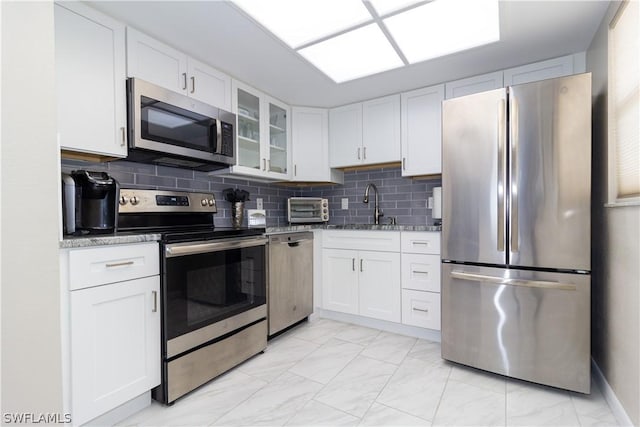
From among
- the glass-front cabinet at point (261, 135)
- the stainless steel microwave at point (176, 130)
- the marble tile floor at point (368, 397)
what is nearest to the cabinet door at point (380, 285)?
the marble tile floor at point (368, 397)

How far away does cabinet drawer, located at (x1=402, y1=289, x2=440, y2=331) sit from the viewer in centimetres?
249

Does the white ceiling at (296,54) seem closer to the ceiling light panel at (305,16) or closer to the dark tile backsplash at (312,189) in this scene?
the ceiling light panel at (305,16)

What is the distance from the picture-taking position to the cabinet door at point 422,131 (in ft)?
8.97

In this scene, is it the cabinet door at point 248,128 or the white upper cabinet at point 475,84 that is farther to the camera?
the cabinet door at point 248,128

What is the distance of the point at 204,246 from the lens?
1812mm

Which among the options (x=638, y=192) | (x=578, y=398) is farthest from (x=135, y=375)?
(x=638, y=192)

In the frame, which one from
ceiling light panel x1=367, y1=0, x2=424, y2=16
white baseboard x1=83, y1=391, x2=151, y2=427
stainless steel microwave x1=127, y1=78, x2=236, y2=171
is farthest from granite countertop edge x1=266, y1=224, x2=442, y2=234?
ceiling light panel x1=367, y1=0, x2=424, y2=16

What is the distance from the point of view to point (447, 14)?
5.73 ft

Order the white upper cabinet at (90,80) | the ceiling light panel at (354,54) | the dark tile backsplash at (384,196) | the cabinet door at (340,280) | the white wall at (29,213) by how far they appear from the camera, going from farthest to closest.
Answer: the dark tile backsplash at (384,196) < the cabinet door at (340,280) < the ceiling light panel at (354,54) < the white upper cabinet at (90,80) < the white wall at (29,213)

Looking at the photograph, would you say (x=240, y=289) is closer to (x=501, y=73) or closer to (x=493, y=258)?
(x=493, y=258)

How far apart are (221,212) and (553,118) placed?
2.50 meters

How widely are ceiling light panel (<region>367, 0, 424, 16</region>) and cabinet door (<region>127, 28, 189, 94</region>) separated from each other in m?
1.34

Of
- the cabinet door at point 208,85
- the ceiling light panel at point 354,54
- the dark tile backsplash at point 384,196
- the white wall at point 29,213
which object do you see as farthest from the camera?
the dark tile backsplash at point 384,196

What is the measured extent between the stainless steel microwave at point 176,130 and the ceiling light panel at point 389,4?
134 centimetres
